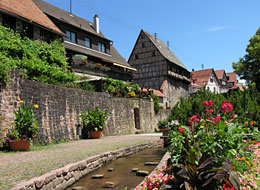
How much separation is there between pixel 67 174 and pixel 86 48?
20580 millimetres

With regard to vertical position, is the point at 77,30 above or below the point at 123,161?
above

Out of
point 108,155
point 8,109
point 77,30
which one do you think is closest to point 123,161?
point 108,155

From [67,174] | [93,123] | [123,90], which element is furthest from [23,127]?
[123,90]

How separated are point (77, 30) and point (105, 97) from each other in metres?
11.1

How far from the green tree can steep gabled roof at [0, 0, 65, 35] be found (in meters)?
24.2

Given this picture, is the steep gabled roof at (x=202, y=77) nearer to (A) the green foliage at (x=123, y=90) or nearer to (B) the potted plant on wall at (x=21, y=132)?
(A) the green foliage at (x=123, y=90)

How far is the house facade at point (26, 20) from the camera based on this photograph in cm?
1492

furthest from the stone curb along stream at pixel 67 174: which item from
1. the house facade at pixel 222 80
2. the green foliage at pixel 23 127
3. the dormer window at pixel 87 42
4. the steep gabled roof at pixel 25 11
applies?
the house facade at pixel 222 80

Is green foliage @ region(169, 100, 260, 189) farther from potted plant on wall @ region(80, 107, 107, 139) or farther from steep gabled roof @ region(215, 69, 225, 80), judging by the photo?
steep gabled roof @ region(215, 69, 225, 80)

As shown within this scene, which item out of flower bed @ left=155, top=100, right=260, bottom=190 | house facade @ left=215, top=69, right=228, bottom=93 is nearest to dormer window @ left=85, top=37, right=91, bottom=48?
flower bed @ left=155, top=100, right=260, bottom=190

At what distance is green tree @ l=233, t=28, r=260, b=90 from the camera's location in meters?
30.5

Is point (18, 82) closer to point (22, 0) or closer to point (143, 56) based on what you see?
point (22, 0)

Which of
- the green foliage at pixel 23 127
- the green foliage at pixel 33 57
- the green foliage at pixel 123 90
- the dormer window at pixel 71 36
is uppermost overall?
the dormer window at pixel 71 36

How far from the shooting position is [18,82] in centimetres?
908
